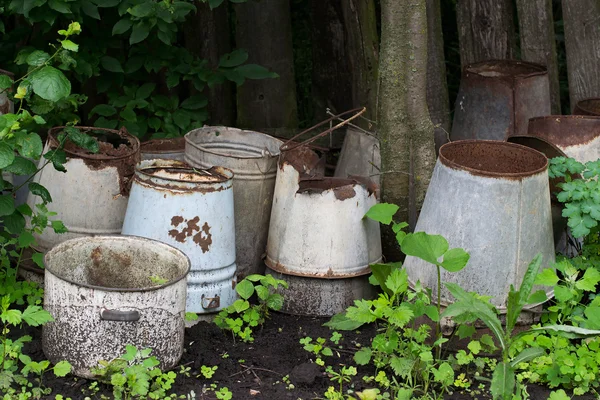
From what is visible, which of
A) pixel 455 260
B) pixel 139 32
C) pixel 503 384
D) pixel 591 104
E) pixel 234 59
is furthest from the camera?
pixel 234 59

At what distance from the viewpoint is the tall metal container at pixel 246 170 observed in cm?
359

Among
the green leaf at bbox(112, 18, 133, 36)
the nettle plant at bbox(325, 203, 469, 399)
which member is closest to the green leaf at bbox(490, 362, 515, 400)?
the nettle plant at bbox(325, 203, 469, 399)

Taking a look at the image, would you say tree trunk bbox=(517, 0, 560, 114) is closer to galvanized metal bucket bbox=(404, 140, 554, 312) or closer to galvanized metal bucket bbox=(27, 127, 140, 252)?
galvanized metal bucket bbox=(404, 140, 554, 312)

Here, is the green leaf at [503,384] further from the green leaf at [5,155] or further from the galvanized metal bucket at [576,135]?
the green leaf at [5,155]

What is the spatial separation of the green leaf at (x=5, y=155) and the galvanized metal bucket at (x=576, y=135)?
2.03m

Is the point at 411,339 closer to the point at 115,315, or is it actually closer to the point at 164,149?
the point at 115,315

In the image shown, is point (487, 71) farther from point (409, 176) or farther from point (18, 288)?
point (18, 288)

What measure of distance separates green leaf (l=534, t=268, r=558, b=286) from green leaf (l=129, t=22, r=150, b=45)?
1.91 m

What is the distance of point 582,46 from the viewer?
4074 mm

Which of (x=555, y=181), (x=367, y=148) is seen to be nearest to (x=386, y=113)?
(x=367, y=148)

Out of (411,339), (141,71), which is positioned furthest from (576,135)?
(141,71)

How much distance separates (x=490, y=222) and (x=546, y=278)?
0.89 feet

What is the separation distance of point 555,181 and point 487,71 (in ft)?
2.90

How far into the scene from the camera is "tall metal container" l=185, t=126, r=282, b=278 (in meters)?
3.59
